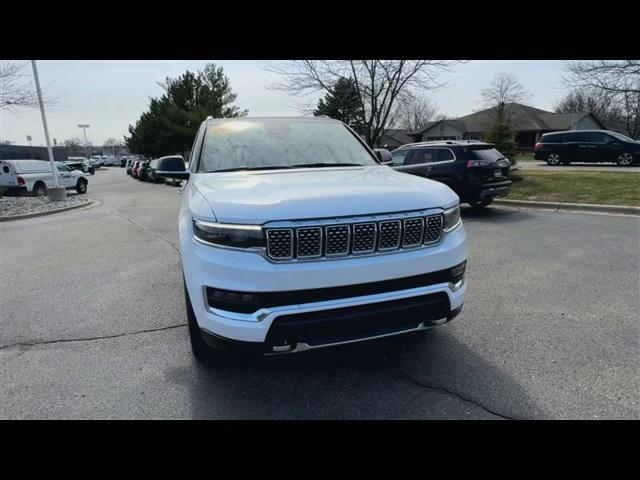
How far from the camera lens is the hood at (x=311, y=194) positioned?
7.34 feet

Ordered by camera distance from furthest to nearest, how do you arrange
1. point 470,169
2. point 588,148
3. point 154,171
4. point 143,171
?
point 143,171 < point 588,148 < point 470,169 < point 154,171

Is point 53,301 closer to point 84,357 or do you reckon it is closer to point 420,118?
point 84,357

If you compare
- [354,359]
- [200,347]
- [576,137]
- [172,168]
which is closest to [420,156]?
[172,168]

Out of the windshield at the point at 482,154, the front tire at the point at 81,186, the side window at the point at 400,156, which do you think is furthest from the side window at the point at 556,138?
the front tire at the point at 81,186

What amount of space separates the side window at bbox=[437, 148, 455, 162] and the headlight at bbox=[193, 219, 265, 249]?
803 cm

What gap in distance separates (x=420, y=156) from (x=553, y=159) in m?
16.1

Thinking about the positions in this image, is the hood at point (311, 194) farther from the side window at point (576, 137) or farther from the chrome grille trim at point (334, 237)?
the side window at point (576, 137)

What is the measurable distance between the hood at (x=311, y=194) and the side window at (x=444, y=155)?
6.74m

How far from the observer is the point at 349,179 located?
286 cm

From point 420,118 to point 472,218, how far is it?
61.7m

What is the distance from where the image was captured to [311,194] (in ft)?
7.85

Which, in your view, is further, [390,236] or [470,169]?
[470,169]

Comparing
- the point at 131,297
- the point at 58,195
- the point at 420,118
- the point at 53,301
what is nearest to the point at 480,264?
the point at 131,297

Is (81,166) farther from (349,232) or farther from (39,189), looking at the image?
(349,232)
